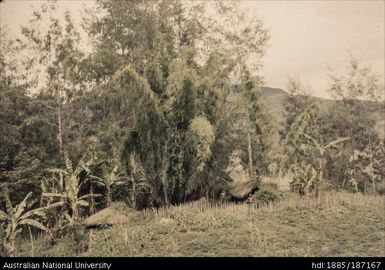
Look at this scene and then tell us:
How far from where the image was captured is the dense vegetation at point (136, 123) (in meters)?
15.0

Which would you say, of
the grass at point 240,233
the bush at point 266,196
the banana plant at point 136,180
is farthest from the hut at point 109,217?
the bush at point 266,196

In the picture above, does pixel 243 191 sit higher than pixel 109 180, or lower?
lower

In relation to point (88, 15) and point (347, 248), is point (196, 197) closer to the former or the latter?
point (347, 248)

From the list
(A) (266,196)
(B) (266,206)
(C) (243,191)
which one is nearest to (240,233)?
(B) (266,206)

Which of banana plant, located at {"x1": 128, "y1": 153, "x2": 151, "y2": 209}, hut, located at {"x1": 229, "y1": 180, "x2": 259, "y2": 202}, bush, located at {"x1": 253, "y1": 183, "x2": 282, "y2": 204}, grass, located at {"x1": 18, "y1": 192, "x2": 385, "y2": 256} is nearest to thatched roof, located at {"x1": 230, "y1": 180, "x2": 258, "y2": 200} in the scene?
hut, located at {"x1": 229, "y1": 180, "x2": 259, "y2": 202}

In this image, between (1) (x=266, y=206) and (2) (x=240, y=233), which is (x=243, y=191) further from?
(2) (x=240, y=233)

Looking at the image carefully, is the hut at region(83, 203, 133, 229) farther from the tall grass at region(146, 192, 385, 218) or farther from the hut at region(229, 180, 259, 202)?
the hut at region(229, 180, 259, 202)

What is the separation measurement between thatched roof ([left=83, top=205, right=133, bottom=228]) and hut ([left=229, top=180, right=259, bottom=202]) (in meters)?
4.15

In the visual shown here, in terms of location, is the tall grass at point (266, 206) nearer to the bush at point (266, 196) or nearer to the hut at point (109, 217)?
the bush at point (266, 196)

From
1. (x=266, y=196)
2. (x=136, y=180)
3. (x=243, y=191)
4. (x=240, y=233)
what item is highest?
(x=136, y=180)

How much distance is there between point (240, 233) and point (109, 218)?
14.8 feet

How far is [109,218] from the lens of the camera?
14.0 meters
